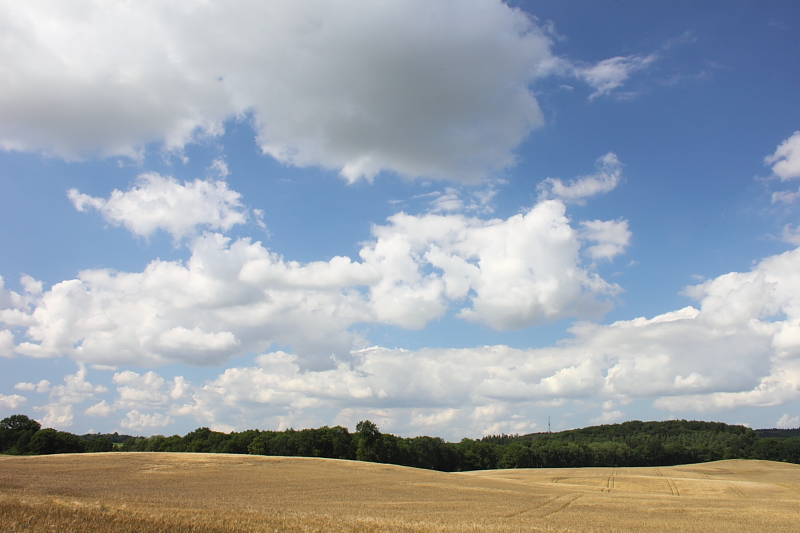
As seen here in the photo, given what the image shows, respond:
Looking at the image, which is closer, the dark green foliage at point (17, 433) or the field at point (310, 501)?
the field at point (310, 501)

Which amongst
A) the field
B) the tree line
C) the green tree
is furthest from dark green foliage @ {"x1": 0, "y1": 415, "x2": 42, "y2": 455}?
the green tree

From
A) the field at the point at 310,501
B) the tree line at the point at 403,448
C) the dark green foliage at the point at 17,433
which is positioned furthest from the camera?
the tree line at the point at 403,448

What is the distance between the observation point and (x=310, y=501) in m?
36.9

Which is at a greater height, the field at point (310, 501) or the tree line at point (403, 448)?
the field at point (310, 501)

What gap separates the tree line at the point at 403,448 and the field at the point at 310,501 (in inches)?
1795

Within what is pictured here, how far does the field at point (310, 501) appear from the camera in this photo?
65.8 ft

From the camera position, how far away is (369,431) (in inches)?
4567

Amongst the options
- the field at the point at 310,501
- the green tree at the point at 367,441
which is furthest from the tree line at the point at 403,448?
the field at the point at 310,501

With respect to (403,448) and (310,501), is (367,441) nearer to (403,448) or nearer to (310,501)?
(403,448)

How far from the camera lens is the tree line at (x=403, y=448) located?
373 ft

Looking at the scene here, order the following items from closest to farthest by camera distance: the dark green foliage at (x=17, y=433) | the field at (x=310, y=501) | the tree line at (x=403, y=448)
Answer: the field at (x=310, y=501)
the dark green foliage at (x=17, y=433)
the tree line at (x=403, y=448)

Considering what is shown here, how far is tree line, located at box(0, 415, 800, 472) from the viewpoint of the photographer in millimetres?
113750

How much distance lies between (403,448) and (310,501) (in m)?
90.3

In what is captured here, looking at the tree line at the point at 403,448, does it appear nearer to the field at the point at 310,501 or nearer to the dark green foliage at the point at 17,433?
the dark green foliage at the point at 17,433
